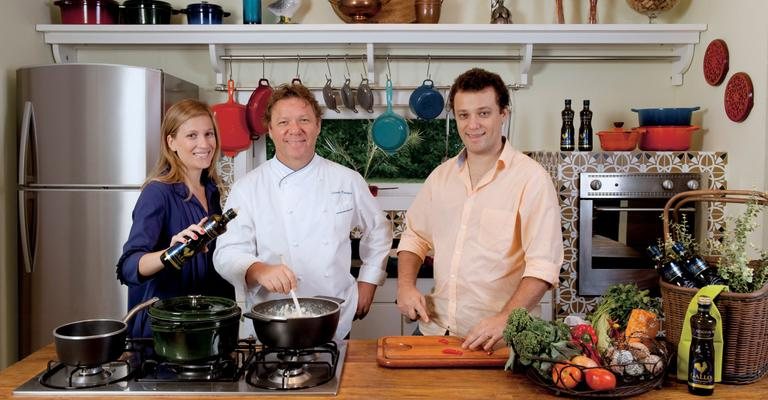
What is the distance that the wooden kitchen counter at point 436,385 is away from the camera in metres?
1.56

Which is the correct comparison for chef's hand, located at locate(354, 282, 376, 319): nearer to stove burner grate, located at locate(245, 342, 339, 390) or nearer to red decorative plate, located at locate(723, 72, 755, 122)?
stove burner grate, located at locate(245, 342, 339, 390)

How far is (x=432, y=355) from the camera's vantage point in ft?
5.76

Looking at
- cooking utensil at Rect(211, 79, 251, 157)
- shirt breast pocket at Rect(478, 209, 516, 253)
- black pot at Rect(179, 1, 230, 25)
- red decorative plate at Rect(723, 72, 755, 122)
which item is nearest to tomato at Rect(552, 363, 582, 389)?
shirt breast pocket at Rect(478, 209, 516, 253)

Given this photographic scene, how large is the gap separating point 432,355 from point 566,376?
0.36 m

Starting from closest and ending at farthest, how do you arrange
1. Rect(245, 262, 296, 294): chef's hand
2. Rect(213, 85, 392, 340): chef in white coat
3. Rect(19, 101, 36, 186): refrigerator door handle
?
Rect(245, 262, 296, 294): chef's hand < Rect(213, 85, 392, 340): chef in white coat < Rect(19, 101, 36, 186): refrigerator door handle

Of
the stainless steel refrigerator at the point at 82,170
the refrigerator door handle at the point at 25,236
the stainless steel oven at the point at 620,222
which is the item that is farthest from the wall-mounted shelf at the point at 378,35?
the refrigerator door handle at the point at 25,236

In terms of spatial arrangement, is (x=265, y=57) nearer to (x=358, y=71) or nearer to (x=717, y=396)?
(x=358, y=71)

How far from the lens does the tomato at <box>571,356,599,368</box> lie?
5.07ft

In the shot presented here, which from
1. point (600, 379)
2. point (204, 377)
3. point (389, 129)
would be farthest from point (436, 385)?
point (389, 129)

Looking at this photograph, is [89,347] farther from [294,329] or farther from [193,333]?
[294,329]

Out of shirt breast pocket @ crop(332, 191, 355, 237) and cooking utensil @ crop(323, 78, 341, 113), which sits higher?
cooking utensil @ crop(323, 78, 341, 113)

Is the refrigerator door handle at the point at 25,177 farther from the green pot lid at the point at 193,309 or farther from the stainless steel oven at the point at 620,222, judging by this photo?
the stainless steel oven at the point at 620,222

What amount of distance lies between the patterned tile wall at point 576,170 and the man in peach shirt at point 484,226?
1.35 metres

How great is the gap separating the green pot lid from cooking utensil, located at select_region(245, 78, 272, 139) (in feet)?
6.86
